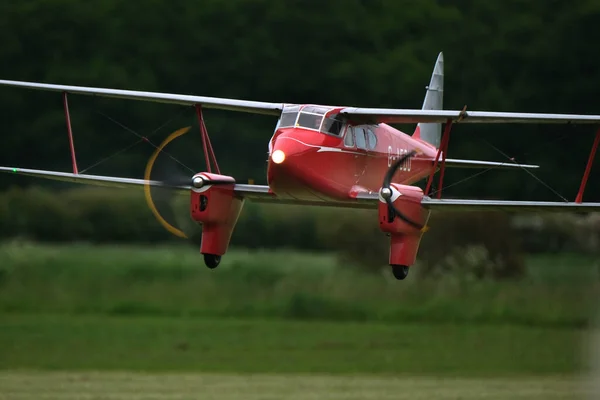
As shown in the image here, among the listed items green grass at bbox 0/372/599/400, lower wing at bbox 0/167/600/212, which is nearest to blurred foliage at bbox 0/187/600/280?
green grass at bbox 0/372/599/400

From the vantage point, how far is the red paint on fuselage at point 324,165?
2016cm

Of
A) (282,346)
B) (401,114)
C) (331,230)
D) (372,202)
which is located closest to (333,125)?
(401,114)

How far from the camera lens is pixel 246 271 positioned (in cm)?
2717

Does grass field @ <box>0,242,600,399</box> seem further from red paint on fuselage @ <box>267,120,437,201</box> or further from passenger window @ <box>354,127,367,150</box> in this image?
passenger window @ <box>354,127,367,150</box>

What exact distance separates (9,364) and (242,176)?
328 inches

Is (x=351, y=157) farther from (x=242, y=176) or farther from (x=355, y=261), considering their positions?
(x=242, y=176)

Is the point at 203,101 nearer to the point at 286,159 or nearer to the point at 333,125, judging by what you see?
the point at 333,125

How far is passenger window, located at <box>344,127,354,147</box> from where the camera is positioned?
21.1m

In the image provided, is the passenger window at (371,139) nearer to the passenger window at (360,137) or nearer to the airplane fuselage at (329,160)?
the airplane fuselage at (329,160)

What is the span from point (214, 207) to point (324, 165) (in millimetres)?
2029

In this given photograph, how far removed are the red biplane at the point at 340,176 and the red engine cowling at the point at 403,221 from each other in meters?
0.02

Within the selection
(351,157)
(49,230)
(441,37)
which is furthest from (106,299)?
(441,37)

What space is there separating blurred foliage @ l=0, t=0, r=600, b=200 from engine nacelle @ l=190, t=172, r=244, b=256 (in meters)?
9.78

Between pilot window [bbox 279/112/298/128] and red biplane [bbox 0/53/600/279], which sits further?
pilot window [bbox 279/112/298/128]
